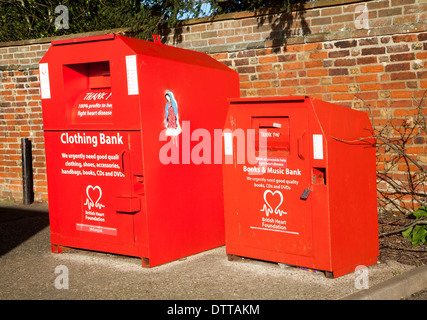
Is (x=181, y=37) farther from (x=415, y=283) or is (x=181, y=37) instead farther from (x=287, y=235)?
(x=415, y=283)

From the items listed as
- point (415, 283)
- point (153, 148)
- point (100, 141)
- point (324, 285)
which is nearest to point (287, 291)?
point (324, 285)

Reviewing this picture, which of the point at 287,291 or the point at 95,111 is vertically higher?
the point at 95,111

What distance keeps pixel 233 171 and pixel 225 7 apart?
4097 millimetres

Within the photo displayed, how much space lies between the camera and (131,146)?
17.0 feet

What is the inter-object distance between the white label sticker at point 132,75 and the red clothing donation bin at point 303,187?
870 mm

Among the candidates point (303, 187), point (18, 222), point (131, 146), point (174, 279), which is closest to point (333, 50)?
point (303, 187)

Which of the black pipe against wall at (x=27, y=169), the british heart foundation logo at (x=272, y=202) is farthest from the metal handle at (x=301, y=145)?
the black pipe against wall at (x=27, y=169)

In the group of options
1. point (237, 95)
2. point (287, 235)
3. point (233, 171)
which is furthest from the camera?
point (237, 95)

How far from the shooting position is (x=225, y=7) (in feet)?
28.0

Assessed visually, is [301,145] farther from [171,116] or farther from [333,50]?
[333,50]

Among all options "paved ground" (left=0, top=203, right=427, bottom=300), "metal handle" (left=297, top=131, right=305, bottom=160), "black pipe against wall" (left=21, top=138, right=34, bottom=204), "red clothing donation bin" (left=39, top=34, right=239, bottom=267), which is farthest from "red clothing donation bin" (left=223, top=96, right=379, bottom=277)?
"black pipe against wall" (left=21, top=138, right=34, bottom=204)

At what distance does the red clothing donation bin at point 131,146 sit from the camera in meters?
5.16

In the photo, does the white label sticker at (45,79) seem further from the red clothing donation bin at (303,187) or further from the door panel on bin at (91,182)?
the red clothing donation bin at (303,187)

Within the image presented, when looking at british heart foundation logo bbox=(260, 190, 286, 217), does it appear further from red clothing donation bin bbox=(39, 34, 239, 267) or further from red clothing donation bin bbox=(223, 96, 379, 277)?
red clothing donation bin bbox=(39, 34, 239, 267)
